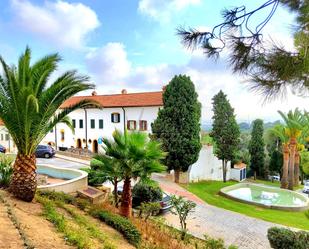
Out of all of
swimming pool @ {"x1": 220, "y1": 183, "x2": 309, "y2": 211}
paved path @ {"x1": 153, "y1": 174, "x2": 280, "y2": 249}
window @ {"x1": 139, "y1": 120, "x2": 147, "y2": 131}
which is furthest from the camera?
window @ {"x1": 139, "y1": 120, "x2": 147, "y2": 131}

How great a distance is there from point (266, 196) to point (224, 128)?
816 cm

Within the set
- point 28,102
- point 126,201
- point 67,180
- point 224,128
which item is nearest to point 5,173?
point 28,102

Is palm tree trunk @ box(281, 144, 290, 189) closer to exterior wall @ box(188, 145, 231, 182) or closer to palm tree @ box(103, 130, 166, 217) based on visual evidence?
exterior wall @ box(188, 145, 231, 182)

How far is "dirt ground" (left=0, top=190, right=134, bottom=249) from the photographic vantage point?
6.67 m

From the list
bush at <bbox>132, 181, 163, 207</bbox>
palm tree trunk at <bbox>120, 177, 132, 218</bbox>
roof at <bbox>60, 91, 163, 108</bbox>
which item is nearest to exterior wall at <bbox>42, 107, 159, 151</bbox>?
roof at <bbox>60, 91, 163, 108</bbox>

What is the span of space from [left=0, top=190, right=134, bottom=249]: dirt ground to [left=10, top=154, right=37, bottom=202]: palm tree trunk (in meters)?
0.24

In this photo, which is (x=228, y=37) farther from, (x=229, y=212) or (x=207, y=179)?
(x=207, y=179)

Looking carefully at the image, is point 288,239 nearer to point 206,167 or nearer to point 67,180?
point 67,180

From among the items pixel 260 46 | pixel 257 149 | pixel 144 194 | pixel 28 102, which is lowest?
pixel 144 194

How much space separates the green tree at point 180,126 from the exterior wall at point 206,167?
8.57 feet

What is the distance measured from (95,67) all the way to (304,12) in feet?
28.0

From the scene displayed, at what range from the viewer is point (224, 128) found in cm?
3145

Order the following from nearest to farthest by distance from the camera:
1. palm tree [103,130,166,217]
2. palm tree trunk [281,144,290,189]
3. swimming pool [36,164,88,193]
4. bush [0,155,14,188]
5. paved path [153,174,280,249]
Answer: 1. palm tree [103,130,166,217]
2. bush [0,155,14,188]
3. swimming pool [36,164,88,193]
4. paved path [153,174,280,249]
5. palm tree trunk [281,144,290,189]

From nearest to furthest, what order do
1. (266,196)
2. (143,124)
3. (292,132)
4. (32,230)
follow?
(32,230)
(266,196)
(292,132)
(143,124)
